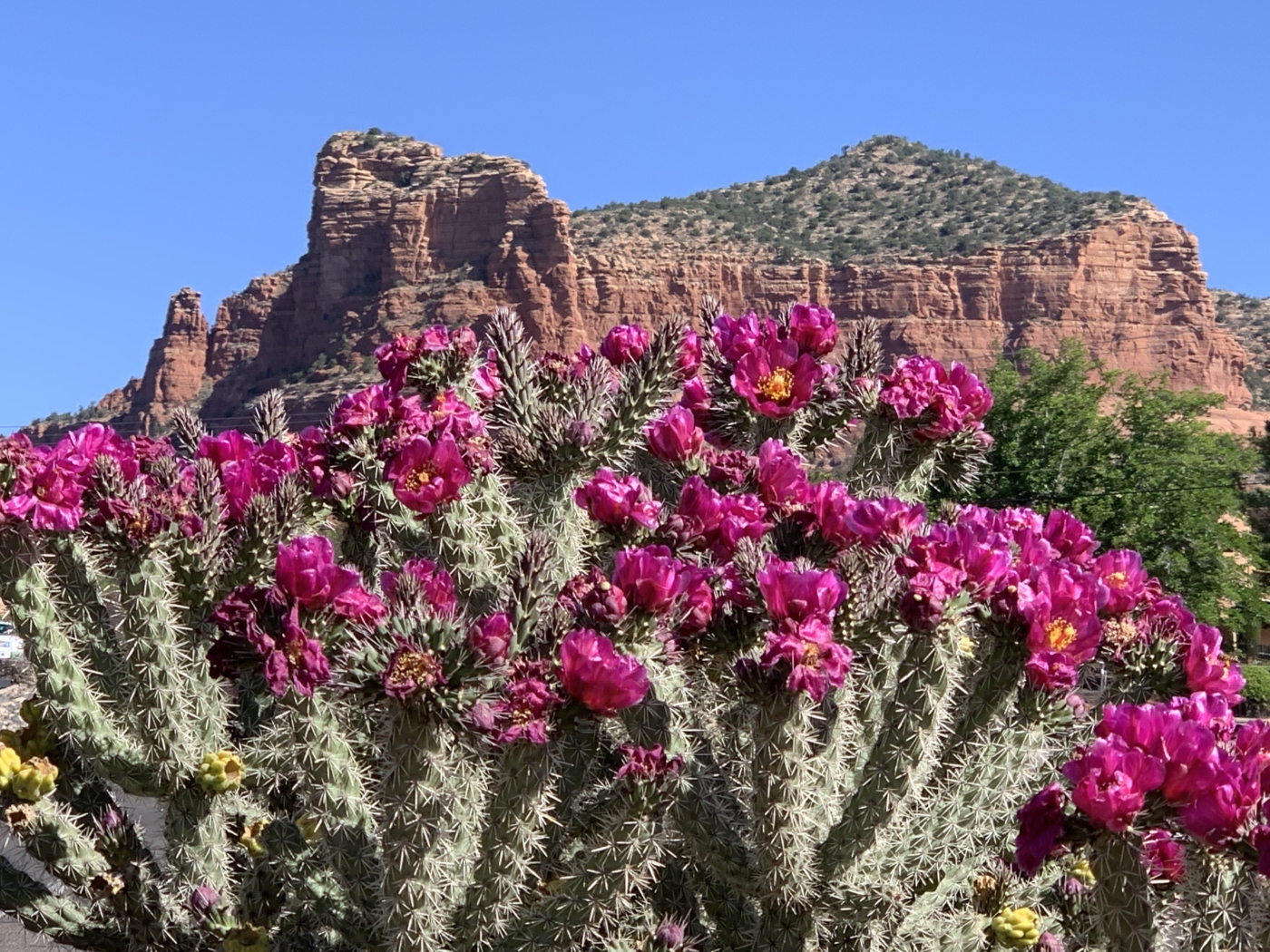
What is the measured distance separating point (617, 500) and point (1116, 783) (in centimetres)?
160

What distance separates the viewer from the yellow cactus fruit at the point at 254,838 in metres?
4.39

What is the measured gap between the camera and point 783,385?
4879 mm

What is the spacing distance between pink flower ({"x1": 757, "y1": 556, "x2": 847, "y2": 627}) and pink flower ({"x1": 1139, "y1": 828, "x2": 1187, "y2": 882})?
95 cm

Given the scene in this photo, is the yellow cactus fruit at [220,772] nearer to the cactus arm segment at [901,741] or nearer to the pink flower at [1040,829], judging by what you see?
the cactus arm segment at [901,741]

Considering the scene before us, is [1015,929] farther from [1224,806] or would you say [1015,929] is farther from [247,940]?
[247,940]

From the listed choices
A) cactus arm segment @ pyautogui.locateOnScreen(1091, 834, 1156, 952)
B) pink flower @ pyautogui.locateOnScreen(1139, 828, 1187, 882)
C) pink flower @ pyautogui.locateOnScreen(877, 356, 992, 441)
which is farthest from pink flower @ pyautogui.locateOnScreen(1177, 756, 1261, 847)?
pink flower @ pyautogui.locateOnScreen(877, 356, 992, 441)

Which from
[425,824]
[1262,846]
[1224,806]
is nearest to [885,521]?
[1224,806]

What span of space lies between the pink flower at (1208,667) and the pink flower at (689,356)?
191 cm

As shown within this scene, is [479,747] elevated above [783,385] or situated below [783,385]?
below

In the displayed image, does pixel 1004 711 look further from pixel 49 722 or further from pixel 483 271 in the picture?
pixel 483 271

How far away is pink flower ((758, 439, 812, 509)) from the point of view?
4.26m

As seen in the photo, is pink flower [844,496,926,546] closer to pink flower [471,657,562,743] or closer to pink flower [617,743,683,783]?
pink flower [617,743,683,783]

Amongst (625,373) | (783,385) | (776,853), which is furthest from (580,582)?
(783,385)

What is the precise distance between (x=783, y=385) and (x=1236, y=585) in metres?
25.3
